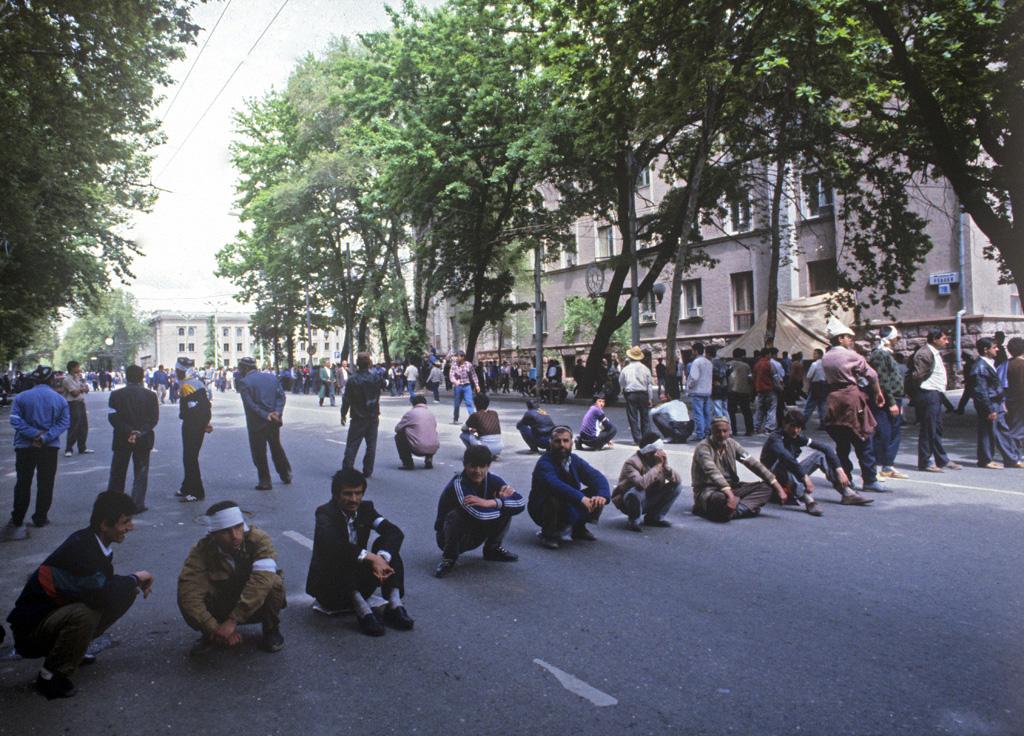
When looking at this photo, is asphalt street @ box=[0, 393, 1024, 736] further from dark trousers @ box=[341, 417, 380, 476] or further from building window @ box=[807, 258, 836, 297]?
building window @ box=[807, 258, 836, 297]

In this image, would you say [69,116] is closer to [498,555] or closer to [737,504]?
[498,555]

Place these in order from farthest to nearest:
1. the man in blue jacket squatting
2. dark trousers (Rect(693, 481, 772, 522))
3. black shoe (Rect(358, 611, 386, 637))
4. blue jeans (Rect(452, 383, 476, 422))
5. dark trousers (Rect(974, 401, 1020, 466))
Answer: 1. blue jeans (Rect(452, 383, 476, 422))
2. dark trousers (Rect(974, 401, 1020, 466))
3. dark trousers (Rect(693, 481, 772, 522))
4. the man in blue jacket squatting
5. black shoe (Rect(358, 611, 386, 637))

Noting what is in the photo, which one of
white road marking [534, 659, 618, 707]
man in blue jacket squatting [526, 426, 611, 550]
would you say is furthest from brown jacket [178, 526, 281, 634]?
man in blue jacket squatting [526, 426, 611, 550]

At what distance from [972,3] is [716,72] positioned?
14.8ft

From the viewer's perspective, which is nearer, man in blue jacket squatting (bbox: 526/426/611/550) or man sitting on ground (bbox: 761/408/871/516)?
man in blue jacket squatting (bbox: 526/426/611/550)

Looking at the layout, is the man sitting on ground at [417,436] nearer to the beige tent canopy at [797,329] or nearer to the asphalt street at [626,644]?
the asphalt street at [626,644]

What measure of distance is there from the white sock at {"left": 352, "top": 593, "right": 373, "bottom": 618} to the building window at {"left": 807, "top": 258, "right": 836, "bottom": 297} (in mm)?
28768

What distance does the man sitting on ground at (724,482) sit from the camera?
812cm

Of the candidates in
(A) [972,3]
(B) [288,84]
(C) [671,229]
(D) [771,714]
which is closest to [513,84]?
(C) [671,229]

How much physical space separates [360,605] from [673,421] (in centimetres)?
1119

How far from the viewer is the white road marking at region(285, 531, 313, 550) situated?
24.2 ft

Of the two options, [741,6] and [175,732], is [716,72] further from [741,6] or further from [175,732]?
[175,732]

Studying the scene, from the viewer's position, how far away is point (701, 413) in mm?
15742

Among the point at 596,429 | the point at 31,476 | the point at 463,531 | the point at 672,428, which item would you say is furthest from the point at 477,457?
the point at 672,428
